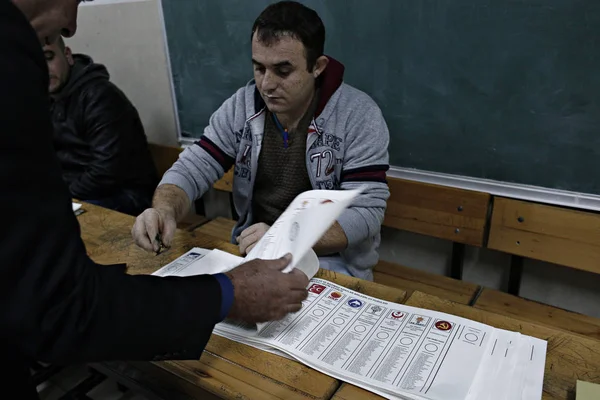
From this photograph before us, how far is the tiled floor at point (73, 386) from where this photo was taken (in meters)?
Result: 2.01

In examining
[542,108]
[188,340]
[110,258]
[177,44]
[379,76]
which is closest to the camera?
[188,340]

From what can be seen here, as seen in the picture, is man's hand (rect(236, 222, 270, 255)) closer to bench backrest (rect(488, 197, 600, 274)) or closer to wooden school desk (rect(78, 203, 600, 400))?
wooden school desk (rect(78, 203, 600, 400))

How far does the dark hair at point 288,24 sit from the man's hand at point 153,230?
639mm

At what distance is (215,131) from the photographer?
1.73m

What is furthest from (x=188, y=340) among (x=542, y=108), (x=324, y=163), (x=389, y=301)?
(x=542, y=108)

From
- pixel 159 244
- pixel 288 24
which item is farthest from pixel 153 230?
pixel 288 24

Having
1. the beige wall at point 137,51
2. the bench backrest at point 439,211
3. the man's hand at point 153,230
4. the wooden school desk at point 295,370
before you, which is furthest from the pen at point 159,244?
the beige wall at point 137,51

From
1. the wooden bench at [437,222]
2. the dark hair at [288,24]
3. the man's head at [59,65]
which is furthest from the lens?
the man's head at [59,65]

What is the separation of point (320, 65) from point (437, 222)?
2.64 feet

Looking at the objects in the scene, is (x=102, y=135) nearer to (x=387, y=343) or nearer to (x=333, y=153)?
(x=333, y=153)

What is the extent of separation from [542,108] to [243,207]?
3.73 ft

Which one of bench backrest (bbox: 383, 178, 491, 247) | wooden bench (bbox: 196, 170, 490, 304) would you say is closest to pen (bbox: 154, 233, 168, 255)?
wooden bench (bbox: 196, 170, 490, 304)

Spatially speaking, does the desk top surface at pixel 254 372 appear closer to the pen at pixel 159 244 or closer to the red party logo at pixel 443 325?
the red party logo at pixel 443 325

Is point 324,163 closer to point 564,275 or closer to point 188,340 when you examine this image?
point 188,340
